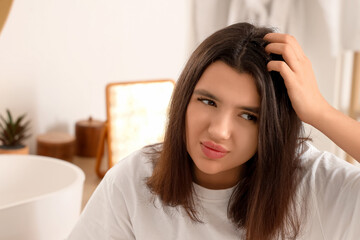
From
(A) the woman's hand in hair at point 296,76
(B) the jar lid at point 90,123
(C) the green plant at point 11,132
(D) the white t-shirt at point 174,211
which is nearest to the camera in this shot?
(A) the woman's hand in hair at point 296,76

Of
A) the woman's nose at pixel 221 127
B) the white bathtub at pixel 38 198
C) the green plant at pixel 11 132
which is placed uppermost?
the woman's nose at pixel 221 127

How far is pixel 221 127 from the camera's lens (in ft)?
2.34

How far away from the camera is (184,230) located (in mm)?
819

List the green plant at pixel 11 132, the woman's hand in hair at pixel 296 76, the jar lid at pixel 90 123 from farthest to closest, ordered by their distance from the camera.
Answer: the jar lid at pixel 90 123
the green plant at pixel 11 132
the woman's hand in hair at pixel 296 76

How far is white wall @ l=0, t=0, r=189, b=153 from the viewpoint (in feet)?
4.43

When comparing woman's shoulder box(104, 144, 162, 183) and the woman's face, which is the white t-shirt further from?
the woman's face

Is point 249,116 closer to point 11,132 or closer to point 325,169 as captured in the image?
point 325,169

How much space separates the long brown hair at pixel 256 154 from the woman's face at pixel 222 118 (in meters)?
0.01

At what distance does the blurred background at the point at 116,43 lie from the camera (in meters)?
1.37

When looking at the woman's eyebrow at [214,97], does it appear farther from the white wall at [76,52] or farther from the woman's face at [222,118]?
the white wall at [76,52]

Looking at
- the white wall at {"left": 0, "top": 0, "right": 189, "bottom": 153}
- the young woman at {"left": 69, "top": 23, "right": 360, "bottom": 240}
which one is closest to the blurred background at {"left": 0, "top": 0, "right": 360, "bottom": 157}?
the white wall at {"left": 0, "top": 0, "right": 189, "bottom": 153}

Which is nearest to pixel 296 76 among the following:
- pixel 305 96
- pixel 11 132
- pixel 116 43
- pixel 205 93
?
pixel 305 96

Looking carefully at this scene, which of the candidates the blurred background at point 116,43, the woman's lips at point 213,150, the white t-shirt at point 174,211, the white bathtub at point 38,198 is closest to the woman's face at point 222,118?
the woman's lips at point 213,150

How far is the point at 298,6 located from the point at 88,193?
100cm
